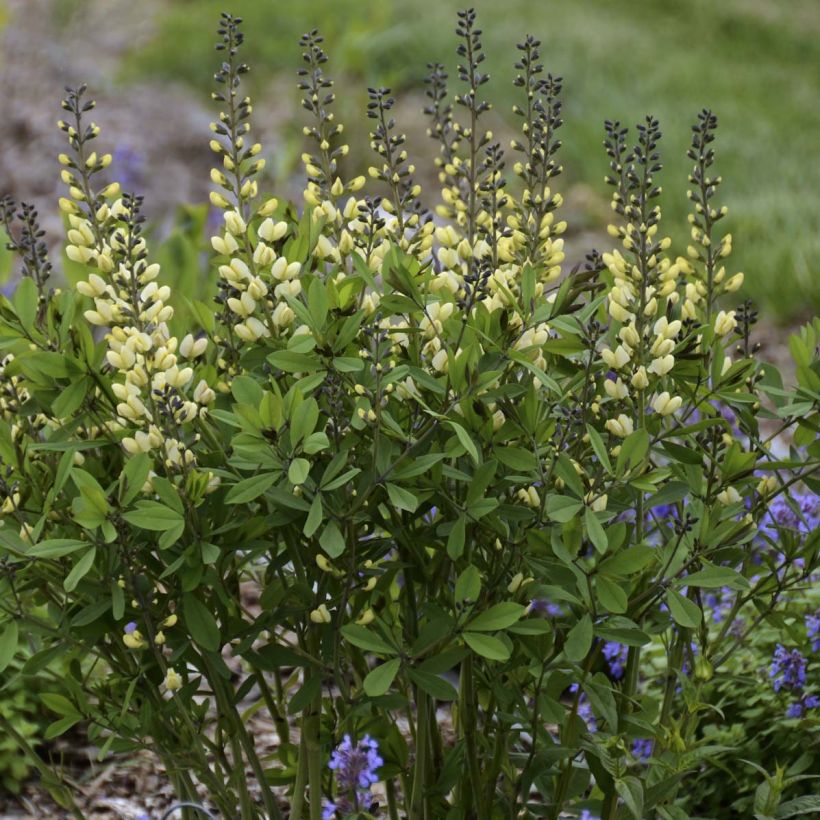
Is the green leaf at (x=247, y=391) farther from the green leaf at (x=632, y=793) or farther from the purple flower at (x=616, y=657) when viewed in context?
the purple flower at (x=616, y=657)

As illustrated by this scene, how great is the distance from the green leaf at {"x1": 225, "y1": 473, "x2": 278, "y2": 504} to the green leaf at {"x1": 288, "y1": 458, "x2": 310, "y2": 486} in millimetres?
43

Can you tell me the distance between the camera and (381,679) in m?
1.62

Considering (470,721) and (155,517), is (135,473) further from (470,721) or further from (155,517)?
(470,721)

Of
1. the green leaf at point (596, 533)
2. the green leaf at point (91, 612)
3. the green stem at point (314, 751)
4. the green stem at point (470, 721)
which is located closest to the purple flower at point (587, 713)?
the green stem at point (470, 721)

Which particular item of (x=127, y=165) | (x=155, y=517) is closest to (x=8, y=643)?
(x=155, y=517)

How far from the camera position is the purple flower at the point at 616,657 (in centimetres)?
250

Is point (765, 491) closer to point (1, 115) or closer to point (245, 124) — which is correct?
point (245, 124)

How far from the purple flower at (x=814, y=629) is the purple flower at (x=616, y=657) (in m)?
0.36

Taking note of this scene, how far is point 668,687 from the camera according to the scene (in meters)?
2.00

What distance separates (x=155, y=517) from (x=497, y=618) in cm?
48

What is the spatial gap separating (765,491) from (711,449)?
Result: 11 centimetres

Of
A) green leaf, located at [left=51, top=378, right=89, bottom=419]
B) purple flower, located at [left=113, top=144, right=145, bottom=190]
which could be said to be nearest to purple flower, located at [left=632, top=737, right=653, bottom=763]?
green leaf, located at [left=51, top=378, right=89, bottom=419]

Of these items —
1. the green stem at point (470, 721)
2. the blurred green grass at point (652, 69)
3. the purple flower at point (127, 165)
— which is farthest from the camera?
the blurred green grass at point (652, 69)

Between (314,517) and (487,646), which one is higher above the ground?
(314,517)
